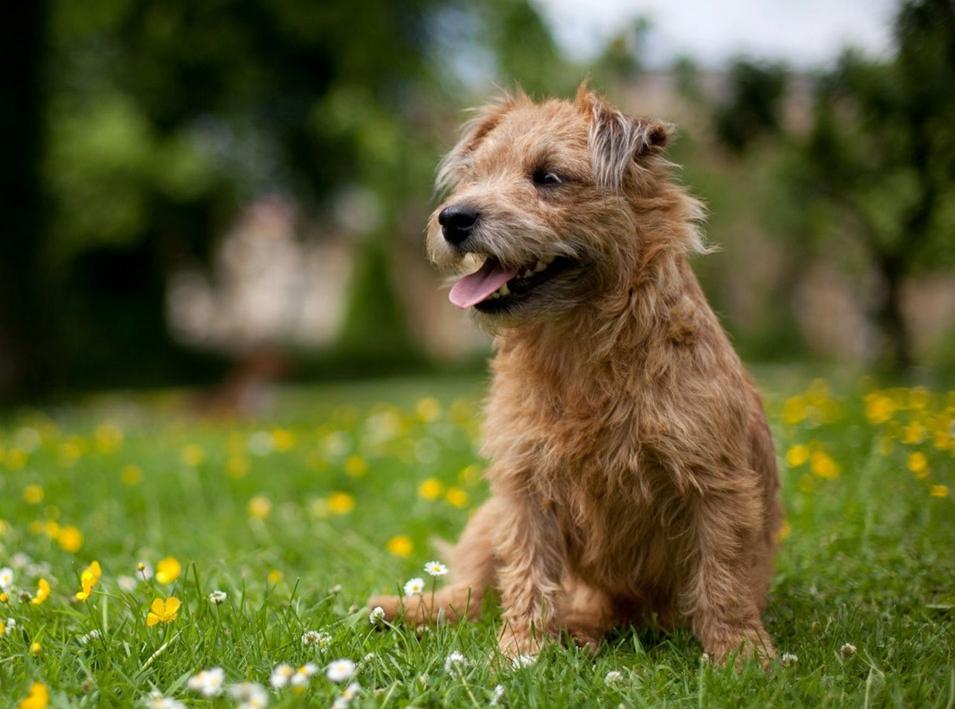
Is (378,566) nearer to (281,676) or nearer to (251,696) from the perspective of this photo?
(281,676)

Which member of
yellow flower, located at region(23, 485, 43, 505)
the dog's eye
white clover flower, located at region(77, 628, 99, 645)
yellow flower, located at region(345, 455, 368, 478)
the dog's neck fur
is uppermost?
the dog's eye

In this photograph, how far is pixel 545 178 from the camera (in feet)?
10.5

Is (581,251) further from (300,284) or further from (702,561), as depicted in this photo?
(300,284)

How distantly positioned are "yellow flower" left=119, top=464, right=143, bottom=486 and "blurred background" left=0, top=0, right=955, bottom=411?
3.33 meters

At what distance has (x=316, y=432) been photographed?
319 inches

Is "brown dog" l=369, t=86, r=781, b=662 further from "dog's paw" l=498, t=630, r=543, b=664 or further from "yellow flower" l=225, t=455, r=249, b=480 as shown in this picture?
"yellow flower" l=225, t=455, r=249, b=480

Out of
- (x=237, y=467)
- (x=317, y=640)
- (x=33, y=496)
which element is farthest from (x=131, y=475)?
(x=317, y=640)

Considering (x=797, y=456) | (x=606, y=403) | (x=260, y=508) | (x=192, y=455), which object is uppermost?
(x=606, y=403)

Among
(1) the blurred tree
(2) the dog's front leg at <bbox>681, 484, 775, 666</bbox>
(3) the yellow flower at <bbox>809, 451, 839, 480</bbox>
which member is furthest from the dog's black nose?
(3) the yellow flower at <bbox>809, 451, 839, 480</bbox>

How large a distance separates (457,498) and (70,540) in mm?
1805

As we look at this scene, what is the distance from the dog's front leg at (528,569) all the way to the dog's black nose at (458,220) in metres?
0.87

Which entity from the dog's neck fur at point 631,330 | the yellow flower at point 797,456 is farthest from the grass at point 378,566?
the dog's neck fur at point 631,330

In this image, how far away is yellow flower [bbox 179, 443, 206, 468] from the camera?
6410mm

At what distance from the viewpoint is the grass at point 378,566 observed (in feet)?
8.29
